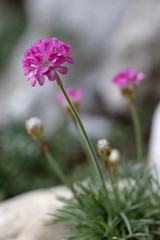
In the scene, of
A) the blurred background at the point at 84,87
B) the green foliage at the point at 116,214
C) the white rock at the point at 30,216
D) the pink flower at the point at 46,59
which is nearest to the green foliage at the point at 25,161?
the blurred background at the point at 84,87

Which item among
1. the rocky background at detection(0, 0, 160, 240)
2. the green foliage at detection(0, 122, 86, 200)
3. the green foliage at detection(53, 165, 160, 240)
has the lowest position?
the green foliage at detection(53, 165, 160, 240)

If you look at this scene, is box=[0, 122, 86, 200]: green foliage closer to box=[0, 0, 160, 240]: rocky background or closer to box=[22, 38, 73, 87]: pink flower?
box=[0, 0, 160, 240]: rocky background

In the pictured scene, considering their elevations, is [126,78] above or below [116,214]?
above

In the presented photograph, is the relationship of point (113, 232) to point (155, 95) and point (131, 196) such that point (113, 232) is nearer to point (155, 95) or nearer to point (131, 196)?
point (131, 196)

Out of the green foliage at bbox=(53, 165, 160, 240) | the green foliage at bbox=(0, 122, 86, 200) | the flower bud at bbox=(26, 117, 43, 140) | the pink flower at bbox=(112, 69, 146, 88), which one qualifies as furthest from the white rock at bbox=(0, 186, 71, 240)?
the green foliage at bbox=(0, 122, 86, 200)

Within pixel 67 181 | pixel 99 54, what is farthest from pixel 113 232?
pixel 99 54

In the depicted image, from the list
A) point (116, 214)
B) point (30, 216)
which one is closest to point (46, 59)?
point (116, 214)

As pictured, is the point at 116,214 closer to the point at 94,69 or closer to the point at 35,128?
the point at 35,128

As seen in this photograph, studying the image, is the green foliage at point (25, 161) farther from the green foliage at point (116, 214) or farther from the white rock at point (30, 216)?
the green foliage at point (116, 214)
